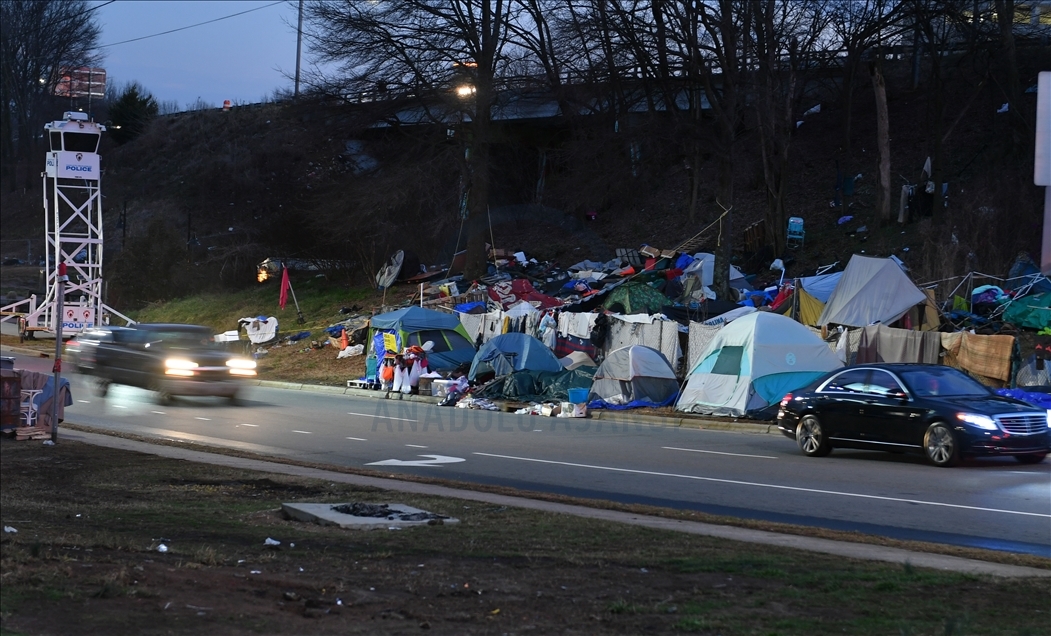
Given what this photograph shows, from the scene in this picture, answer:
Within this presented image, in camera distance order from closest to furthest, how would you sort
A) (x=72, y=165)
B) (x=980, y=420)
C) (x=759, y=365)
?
1. (x=980, y=420)
2. (x=759, y=365)
3. (x=72, y=165)

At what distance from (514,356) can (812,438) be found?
11.9 meters

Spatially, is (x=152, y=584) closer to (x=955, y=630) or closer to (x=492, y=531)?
(x=492, y=531)

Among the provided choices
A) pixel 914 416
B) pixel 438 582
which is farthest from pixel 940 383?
pixel 438 582

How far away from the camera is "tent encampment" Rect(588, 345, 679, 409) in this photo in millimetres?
25234

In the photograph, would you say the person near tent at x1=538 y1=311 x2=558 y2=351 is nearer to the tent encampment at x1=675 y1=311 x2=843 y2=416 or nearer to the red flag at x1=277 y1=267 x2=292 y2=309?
the tent encampment at x1=675 y1=311 x2=843 y2=416

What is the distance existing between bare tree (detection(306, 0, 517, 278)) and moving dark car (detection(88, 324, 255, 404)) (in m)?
17.9

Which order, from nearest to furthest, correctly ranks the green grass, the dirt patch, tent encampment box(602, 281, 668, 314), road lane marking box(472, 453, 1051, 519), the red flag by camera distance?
the dirt patch < road lane marking box(472, 453, 1051, 519) < tent encampment box(602, 281, 668, 314) < the red flag < the green grass

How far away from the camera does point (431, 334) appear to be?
30969 millimetres

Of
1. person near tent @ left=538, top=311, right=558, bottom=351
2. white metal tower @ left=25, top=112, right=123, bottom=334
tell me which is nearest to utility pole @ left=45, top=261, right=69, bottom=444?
person near tent @ left=538, top=311, right=558, bottom=351

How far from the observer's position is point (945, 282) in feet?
95.1

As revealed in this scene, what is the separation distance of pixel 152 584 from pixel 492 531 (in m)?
3.43

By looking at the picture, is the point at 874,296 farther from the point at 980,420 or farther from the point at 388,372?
the point at 388,372

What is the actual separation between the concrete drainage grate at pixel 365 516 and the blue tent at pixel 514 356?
17722mm

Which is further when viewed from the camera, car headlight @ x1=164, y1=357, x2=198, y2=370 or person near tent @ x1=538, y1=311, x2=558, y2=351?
person near tent @ x1=538, y1=311, x2=558, y2=351
